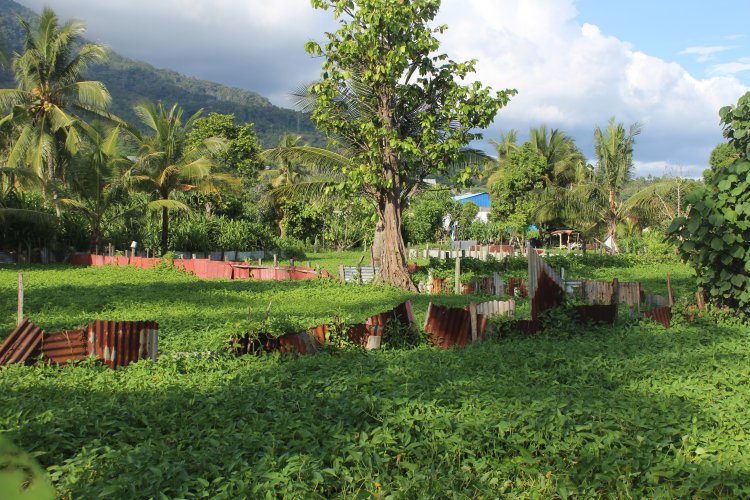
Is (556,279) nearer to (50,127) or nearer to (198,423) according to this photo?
(198,423)

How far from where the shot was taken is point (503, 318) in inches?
425

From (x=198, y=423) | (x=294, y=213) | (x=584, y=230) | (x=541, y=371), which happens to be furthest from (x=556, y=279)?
(x=294, y=213)

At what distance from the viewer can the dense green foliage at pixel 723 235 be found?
438 inches

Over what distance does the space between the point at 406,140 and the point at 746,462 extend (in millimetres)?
14545

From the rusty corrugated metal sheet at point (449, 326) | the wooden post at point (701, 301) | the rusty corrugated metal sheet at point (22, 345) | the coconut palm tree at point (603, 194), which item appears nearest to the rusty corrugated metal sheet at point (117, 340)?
the rusty corrugated metal sheet at point (22, 345)

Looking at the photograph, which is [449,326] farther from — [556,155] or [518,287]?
[556,155]

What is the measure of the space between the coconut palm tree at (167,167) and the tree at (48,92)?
273 centimetres

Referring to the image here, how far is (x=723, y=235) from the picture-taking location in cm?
1127

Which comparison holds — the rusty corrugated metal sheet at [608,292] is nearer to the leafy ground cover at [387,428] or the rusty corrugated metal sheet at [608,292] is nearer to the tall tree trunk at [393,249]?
the leafy ground cover at [387,428]

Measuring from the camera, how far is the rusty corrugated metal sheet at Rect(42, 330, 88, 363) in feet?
26.2

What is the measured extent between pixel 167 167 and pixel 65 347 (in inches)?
742

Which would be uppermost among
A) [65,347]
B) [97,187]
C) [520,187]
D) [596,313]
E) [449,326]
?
[520,187]

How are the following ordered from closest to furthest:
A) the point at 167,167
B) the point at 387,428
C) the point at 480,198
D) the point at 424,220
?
1. the point at 387,428
2. the point at 167,167
3. the point at 424,220
4. the point at 480,198

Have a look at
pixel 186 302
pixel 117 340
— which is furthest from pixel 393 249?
pixel 117 340
